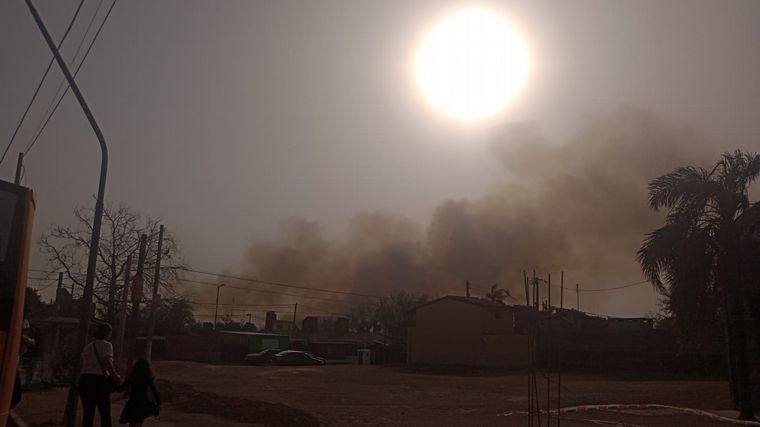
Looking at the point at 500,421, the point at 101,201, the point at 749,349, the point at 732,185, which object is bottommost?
the point at 500,421

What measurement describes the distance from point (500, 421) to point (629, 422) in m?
3.06

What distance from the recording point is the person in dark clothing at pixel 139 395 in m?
9.58

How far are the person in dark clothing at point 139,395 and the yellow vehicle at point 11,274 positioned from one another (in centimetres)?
313

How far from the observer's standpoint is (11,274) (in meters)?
6.28

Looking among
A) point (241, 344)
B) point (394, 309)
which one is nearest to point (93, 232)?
point (241, 344)

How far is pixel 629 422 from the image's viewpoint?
56.2ft

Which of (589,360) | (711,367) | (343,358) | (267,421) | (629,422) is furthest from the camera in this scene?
(343,358)

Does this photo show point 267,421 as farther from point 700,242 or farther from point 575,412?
point 700,242

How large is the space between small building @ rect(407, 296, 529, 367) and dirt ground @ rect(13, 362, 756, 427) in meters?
13.1

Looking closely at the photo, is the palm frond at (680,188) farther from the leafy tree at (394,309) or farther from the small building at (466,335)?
the leafy tree at (394,309)

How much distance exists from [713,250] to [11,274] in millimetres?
16659

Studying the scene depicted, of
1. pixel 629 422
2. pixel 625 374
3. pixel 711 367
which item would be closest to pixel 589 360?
pixel 625 374

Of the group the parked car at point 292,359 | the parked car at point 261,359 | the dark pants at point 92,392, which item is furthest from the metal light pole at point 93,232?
the parked car at point 261,359

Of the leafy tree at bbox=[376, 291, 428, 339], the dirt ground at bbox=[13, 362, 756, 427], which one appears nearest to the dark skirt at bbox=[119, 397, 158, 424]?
the dirt ground at bbox=[13, 362, 756, 427]
